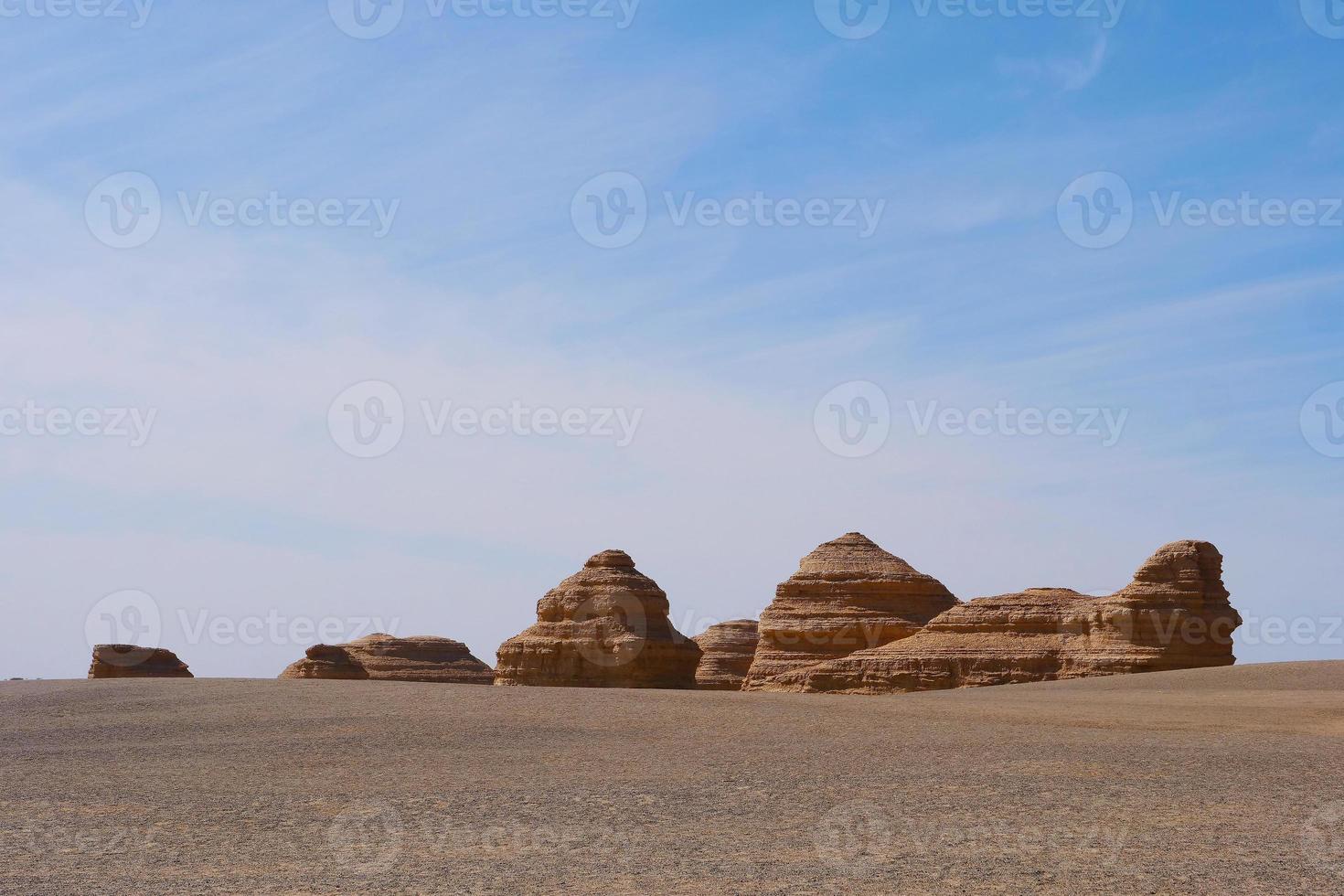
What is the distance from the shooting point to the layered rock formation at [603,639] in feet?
146

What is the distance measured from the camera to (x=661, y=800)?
13.3 metres

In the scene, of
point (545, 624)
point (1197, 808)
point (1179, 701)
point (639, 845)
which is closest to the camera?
point (639, 845)

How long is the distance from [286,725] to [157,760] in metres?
3.93

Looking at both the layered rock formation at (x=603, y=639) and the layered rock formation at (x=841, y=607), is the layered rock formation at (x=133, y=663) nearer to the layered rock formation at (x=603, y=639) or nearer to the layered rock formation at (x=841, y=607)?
the layered rock formation at (x=603, y=639)

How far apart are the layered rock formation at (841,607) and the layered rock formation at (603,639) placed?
8.10 metres

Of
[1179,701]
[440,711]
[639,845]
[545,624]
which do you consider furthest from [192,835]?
[545,624]

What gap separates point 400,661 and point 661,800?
6108 centimetres

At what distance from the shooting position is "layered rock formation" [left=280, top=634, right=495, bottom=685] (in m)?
64.0

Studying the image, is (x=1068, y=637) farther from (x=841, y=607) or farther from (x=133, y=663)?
(x=133, y=663)

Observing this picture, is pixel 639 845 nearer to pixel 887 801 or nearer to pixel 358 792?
pixel 887 801

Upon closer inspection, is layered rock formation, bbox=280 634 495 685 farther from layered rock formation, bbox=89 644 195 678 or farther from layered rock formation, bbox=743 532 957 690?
layered rock formation, bbox=743 532 957 690

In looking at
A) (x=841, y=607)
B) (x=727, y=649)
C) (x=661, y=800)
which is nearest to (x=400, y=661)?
(x=727, y=649)


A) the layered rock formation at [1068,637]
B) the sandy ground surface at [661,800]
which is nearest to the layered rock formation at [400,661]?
the layered rock formation at [1068,637]

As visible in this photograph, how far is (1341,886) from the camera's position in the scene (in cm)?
931
